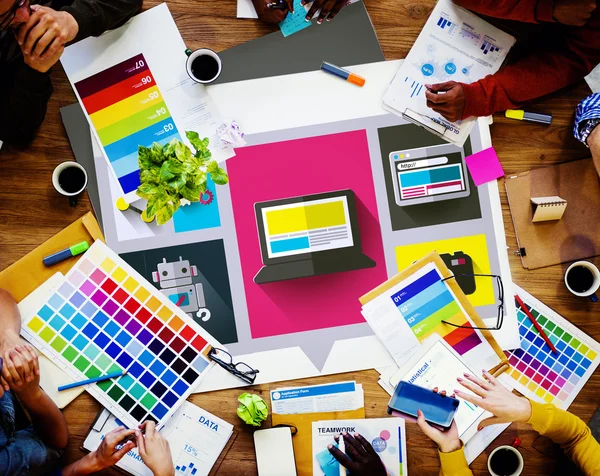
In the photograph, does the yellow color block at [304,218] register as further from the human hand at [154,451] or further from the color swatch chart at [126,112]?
the human hand at [154,451]

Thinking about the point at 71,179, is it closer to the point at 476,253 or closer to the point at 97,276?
the point at 97,276

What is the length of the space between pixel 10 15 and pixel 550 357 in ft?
5.60

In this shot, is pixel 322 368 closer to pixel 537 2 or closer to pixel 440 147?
pixel 440 147

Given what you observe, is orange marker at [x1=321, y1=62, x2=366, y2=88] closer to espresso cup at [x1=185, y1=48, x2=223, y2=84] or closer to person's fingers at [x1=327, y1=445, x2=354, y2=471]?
espresso cup at [x1=185, y1=48, x2=223, y2=84]

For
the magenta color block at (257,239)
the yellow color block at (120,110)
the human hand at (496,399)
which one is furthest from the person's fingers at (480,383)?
the yellow color block at (120,110)

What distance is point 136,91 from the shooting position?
62.0 inches

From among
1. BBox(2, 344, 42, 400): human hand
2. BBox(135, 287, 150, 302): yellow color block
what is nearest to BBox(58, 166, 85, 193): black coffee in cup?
BBox(135, 287, 150, 302): yellow color block

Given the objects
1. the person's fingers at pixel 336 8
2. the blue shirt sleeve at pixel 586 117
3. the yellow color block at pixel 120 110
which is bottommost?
the blue shirt sleeve at pixel 586 117

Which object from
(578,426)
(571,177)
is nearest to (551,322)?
(578,426)

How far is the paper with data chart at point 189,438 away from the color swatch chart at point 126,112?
26.6 inches

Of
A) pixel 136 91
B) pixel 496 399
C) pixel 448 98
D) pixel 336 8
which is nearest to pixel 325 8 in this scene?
pixel 336 8

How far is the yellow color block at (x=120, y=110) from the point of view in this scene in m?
1.58

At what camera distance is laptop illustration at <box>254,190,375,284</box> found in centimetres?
158

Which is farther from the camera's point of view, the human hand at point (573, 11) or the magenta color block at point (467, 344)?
the magenta color block at point (467, 344)
